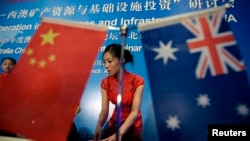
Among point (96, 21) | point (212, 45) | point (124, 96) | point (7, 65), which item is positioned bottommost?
point (124, 96)

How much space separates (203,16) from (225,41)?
0.54ft

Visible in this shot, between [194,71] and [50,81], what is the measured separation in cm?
74

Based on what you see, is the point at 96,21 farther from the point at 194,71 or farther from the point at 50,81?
the point at 194,71

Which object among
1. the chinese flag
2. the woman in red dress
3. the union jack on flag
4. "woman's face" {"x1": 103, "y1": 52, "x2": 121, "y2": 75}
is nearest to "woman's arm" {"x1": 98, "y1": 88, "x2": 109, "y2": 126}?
the woman in red dress

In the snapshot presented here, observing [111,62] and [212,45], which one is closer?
[212,45]

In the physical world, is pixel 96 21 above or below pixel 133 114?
above

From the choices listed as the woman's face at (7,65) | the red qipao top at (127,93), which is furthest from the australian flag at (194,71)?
the woman's face at (7,65)

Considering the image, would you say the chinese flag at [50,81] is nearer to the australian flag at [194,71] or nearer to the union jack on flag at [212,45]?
the australian flag at [194,71]

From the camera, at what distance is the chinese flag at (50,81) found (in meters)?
1.34

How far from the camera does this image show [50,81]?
4.58 feet

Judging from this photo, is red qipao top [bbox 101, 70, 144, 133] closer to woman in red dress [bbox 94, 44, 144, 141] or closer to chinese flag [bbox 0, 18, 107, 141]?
woman in red dress [bbox 94, 44, 144, 141]

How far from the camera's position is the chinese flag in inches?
52.9

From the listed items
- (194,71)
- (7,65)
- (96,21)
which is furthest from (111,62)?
(7,65)

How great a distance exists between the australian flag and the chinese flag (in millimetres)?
341
